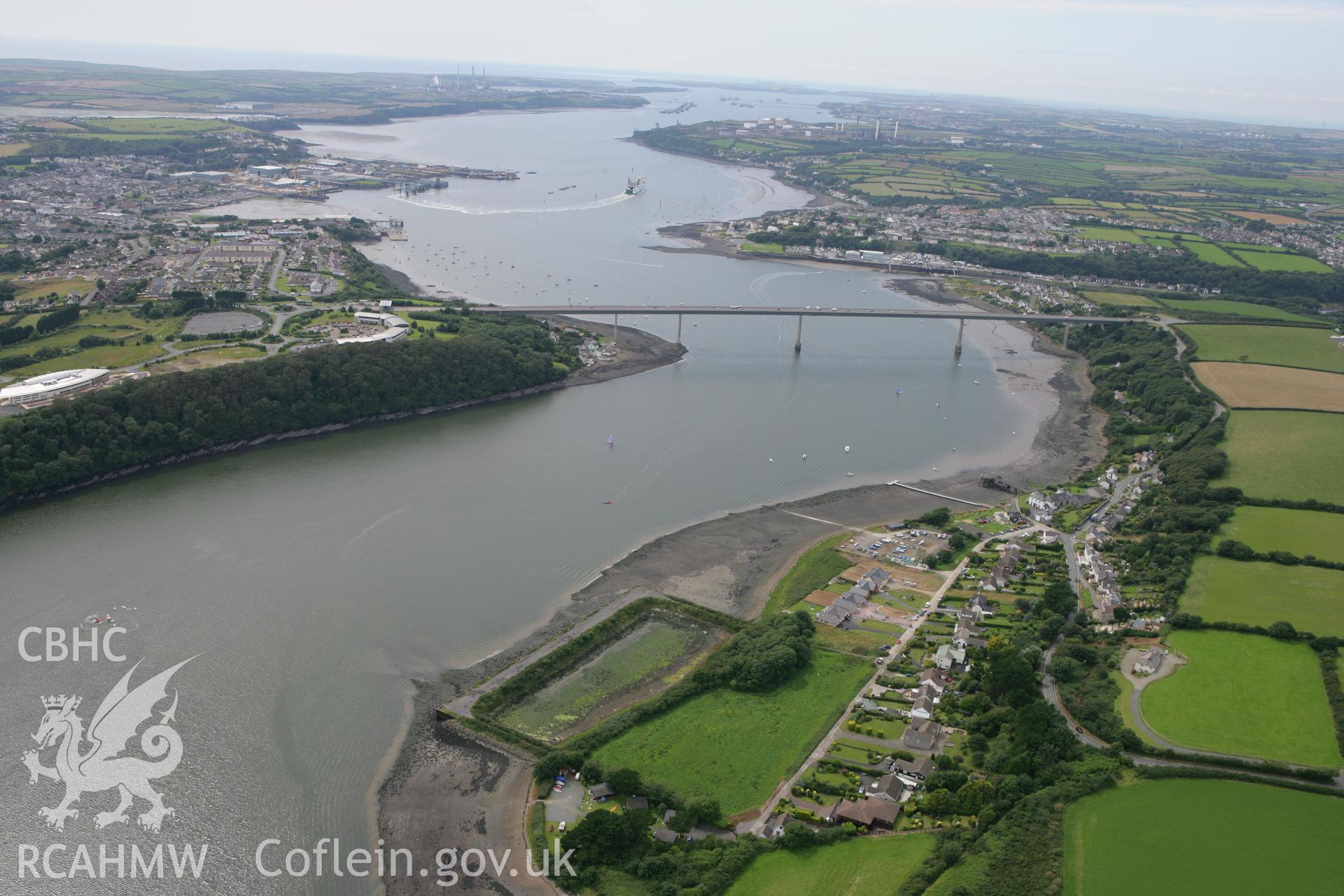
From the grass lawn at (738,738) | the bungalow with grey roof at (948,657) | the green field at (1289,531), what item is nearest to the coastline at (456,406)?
the grass lawn at (738,738)

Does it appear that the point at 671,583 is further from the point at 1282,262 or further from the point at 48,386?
the point at 1282,262

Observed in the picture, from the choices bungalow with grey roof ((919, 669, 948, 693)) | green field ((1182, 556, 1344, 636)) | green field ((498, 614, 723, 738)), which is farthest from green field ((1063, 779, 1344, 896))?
green field ((498, 614, 723, 738))

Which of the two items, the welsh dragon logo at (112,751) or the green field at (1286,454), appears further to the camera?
the green field at (1286,454)

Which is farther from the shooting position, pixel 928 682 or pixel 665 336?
pixel 665 336

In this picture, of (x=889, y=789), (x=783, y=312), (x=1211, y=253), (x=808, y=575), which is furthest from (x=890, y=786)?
(x=1211, y=253)

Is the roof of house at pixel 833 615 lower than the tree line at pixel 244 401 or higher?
lower

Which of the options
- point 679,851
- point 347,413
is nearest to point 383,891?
point 679,851

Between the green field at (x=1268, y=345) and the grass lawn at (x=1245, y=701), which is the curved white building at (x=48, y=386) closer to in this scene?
the grass lawn at (x=1245, y=701)

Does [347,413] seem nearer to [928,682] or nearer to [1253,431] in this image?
[928,682]
